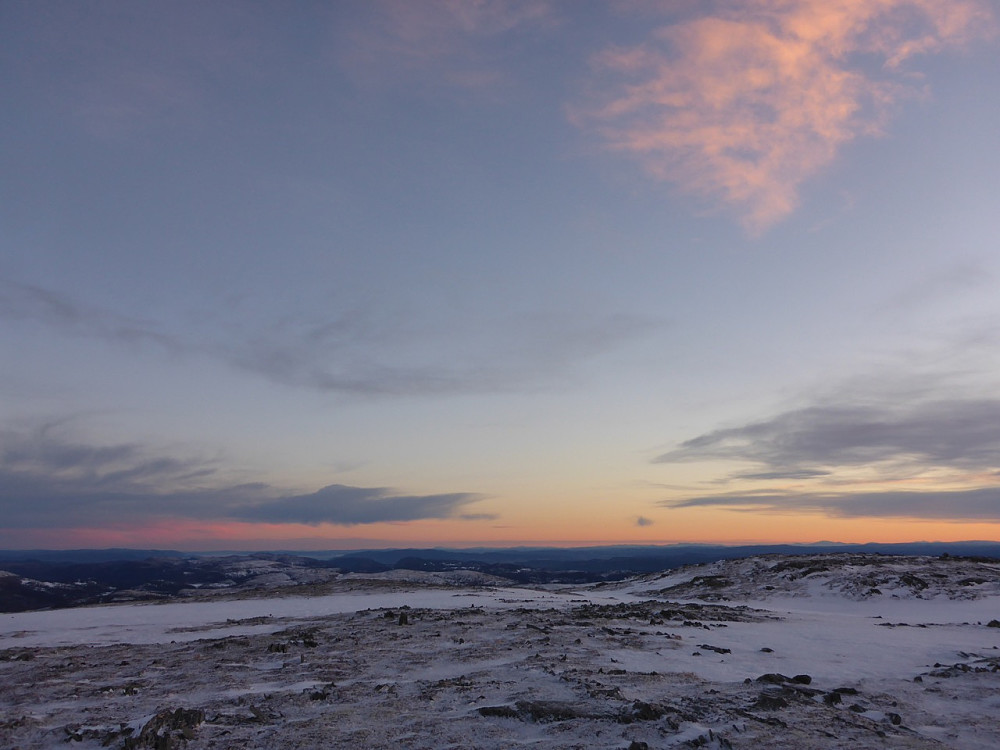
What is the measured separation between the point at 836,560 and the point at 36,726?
44736mm

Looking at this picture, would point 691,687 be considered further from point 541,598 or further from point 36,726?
point 541,598

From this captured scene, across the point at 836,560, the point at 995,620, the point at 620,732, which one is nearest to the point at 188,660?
the point at 620,732

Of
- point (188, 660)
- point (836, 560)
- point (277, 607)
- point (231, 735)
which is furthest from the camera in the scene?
point (836, 560)

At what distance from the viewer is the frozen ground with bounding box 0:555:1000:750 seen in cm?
964

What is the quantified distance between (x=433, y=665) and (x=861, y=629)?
1631cm

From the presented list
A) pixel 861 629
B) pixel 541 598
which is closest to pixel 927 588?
pixel 861 629

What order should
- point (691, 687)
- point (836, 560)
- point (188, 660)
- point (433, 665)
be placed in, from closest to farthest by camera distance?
1. point (691, 687)
2. point (433, 665)
3. point (188, 660)
4. point (836, 560)

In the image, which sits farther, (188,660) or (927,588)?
(927,588)

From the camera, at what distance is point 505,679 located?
515 inches

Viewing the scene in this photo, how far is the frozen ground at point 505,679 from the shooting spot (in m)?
9.64

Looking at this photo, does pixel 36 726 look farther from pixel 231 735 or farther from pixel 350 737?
pixel 350 737

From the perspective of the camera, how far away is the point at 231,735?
390 inches

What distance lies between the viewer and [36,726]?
34.4 feet

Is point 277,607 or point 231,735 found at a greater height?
point 231,735
